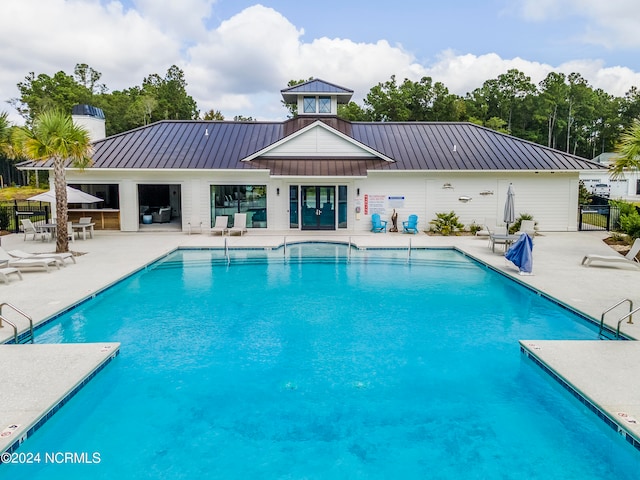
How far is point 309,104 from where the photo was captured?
26.2 m

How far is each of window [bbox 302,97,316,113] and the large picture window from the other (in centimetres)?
627

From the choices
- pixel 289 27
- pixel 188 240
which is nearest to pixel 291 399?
pixel 188 240

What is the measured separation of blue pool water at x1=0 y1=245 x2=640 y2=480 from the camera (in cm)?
517

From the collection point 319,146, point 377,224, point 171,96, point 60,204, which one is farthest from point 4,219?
point 171,96

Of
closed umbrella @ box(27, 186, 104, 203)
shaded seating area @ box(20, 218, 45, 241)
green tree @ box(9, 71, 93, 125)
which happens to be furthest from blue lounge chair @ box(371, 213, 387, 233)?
green tree @ box(9, 71, 93, 125)

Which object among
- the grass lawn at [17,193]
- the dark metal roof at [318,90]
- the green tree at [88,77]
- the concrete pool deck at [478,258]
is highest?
the green tree at [88,77]

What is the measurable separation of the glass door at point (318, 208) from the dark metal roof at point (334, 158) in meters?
1.26

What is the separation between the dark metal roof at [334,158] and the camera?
71.7 ft

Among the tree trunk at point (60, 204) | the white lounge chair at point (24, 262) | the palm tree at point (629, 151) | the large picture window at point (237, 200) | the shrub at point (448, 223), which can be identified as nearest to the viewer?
the white lounge chair at point (24, 262)

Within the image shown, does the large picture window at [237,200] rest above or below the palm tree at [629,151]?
below

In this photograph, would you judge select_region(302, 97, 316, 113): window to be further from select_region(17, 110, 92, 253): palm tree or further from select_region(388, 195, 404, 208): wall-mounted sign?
select_region(17, 110, 92, 253): palm tree

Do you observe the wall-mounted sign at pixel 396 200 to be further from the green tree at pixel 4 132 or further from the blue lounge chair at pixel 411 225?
the green tree at pixel 4 132

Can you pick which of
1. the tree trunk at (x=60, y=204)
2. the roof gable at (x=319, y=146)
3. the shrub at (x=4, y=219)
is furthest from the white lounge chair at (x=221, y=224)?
the shrub at (x=4, y=219)

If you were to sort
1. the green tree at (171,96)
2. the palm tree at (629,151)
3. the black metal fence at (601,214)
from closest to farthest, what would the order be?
the palm tree at (629,151)
the black metal fence at (601,214)
the green tree at (171,96)
